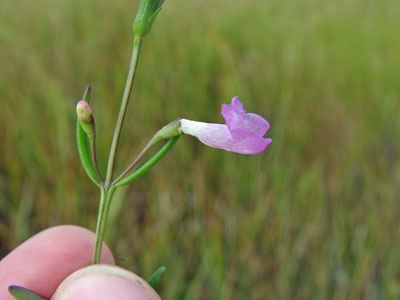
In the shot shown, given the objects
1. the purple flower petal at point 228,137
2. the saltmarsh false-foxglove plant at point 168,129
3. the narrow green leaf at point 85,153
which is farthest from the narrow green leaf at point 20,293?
the purple flower petal at point 228,137

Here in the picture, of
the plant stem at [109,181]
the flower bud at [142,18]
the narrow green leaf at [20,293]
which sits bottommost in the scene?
the narrow green leaf at [20,293]

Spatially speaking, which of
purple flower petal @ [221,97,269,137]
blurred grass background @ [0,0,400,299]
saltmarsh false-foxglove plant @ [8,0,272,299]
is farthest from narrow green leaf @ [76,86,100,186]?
blurred grass background @ [0,0,400,299]

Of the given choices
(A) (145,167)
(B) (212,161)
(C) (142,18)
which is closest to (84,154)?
(A) (145,167)

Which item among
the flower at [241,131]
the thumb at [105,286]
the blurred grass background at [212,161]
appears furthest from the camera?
the blurred grass background at [212,161]

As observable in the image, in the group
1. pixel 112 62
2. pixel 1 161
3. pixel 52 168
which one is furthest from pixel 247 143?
pixel 112 62

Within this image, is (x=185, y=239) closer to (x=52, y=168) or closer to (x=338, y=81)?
(x=52, y=168)

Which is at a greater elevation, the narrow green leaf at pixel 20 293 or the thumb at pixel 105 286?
the narrow green leaf at pixel 20 293

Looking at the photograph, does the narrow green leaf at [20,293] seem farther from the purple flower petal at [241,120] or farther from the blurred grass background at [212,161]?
the blurred grass background at [212,161]
